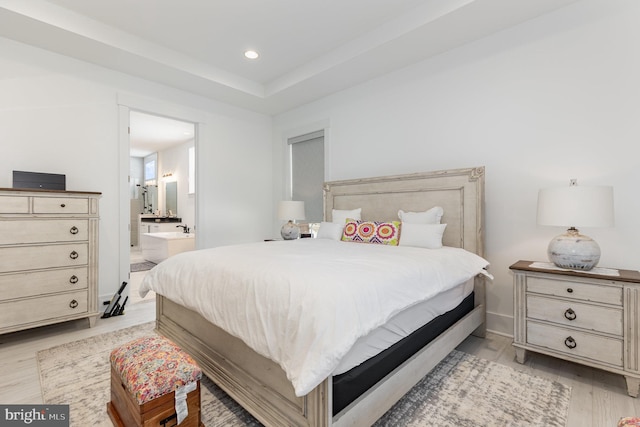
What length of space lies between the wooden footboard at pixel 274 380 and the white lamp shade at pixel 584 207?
41.4 inches

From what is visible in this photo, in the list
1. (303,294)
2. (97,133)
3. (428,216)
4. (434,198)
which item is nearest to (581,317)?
(428,216)

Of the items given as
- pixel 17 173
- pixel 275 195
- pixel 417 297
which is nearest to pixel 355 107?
pixel 275 195

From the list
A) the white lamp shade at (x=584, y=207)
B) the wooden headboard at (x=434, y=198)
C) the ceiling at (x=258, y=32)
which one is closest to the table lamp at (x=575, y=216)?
the white lamp shade at (x=584, y=207)

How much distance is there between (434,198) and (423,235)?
1.80 feet

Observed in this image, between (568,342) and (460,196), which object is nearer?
(568,342)

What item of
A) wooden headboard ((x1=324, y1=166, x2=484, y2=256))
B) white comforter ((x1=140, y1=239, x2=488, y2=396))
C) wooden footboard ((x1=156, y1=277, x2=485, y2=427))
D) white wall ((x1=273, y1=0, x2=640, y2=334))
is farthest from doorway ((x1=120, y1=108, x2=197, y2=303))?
white wall ((x1=273, y1=0, x2=640, y2=334))

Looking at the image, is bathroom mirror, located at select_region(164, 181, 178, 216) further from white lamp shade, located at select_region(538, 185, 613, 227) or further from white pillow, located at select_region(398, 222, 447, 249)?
white lamp shade, located at select_region(538, 185, 613, 227)

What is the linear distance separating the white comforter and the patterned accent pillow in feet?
2.58

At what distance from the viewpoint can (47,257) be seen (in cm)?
266

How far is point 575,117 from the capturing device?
243 centimetres

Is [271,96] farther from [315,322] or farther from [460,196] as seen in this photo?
[315,322]

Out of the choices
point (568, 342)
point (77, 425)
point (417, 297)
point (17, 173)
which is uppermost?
point (17, 173)

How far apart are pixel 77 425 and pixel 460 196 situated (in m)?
3.16

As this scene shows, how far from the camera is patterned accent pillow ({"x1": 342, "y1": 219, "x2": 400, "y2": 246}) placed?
3008mm
